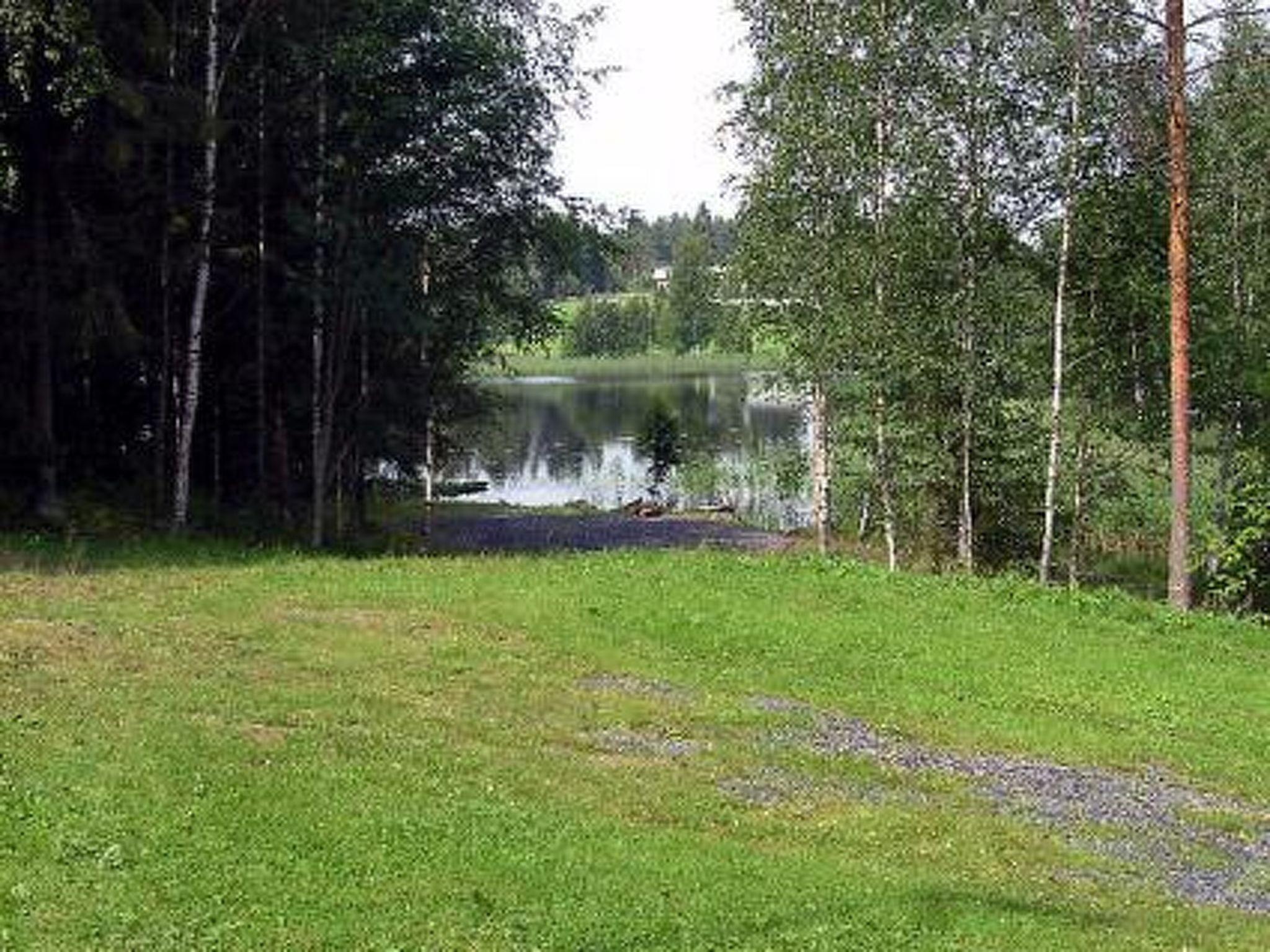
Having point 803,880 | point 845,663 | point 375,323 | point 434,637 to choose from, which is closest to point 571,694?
point 434,637

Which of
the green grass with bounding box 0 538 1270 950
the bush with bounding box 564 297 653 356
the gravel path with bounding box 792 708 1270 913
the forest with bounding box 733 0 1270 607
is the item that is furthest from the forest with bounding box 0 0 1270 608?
the bush with bounding box 564 297 653 356

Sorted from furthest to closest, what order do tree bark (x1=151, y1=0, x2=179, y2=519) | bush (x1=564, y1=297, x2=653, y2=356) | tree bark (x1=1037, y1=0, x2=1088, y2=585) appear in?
bush (x1=564, y1=297, x2=653, y2=356) < tree bark (x1=1037, y1=0, x2=1088, y2=585) < tree bark (x1=151, y1=0, x2=179, y2=519)

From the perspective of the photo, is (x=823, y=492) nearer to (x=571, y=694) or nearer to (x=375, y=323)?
(x=375, y=323)

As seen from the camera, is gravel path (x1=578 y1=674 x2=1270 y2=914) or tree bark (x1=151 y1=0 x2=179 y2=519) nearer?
gravel path (x1=578 y1=674 x2=1270 y2=914)

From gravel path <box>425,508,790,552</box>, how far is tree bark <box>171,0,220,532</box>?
738 cm

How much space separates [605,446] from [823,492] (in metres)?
49.4

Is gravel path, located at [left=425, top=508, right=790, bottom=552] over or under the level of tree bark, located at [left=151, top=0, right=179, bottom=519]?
under

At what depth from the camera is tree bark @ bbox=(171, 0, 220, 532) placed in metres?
25.9

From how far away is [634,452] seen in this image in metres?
78.0

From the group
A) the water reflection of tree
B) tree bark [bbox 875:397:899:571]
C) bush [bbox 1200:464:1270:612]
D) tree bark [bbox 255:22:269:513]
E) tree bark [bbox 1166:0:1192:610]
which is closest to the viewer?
tree bark [bbox 1166:0:1192:610]

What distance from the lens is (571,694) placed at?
15375mm

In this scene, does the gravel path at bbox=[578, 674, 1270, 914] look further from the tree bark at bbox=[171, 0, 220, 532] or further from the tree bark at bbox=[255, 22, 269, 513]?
the tree bark at bbox=[255, 22, 269, 513]

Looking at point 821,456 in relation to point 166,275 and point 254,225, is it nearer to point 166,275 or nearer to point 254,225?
point 254,225

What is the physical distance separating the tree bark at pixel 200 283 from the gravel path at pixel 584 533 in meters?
7.38
